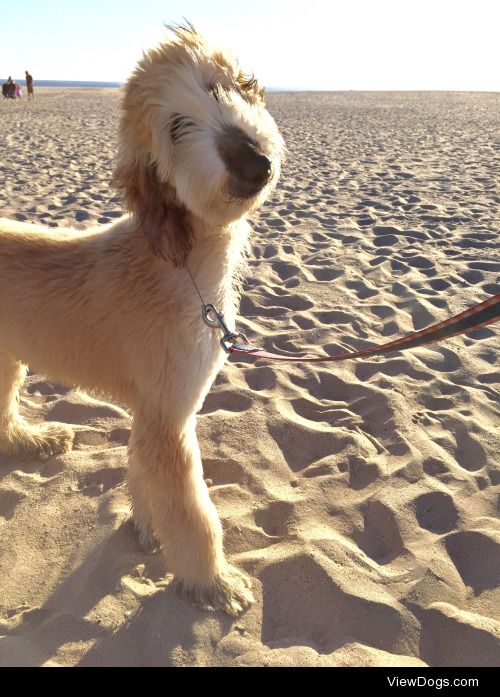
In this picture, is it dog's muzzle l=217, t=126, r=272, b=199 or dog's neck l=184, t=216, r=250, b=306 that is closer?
dog's muzzle l=217, t=126, r=272, b=199

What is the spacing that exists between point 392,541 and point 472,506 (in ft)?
1.56

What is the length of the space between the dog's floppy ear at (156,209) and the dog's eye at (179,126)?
15 centimetres

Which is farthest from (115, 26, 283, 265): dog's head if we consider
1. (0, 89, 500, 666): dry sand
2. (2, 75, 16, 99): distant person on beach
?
(2, 75, 16, 99): distant person on beach

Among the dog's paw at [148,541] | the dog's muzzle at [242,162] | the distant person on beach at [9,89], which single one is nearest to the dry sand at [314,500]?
the dog's paw at [148,541]

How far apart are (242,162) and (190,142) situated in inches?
7.6

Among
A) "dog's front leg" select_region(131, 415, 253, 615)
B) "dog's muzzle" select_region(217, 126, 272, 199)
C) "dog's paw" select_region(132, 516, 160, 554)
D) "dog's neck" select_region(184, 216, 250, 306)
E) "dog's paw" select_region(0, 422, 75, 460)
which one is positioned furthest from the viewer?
"dog's paw" select_region(0, 422, 75, 460)

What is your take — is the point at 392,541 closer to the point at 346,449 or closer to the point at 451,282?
the point at 346,449

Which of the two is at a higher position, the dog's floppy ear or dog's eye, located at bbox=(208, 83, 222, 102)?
dog's eye, located at bbox=(208, 83, 222, 102)

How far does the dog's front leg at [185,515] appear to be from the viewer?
2.12m

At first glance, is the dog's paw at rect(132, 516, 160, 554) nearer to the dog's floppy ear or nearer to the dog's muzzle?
the dog's floppy ear

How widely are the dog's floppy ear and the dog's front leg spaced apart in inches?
27.6

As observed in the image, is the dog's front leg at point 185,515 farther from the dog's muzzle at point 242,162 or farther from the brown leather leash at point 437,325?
the dog's muzzle at point 242,162

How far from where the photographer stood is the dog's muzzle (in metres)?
1.64

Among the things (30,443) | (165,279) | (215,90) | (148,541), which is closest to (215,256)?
(165,279)
